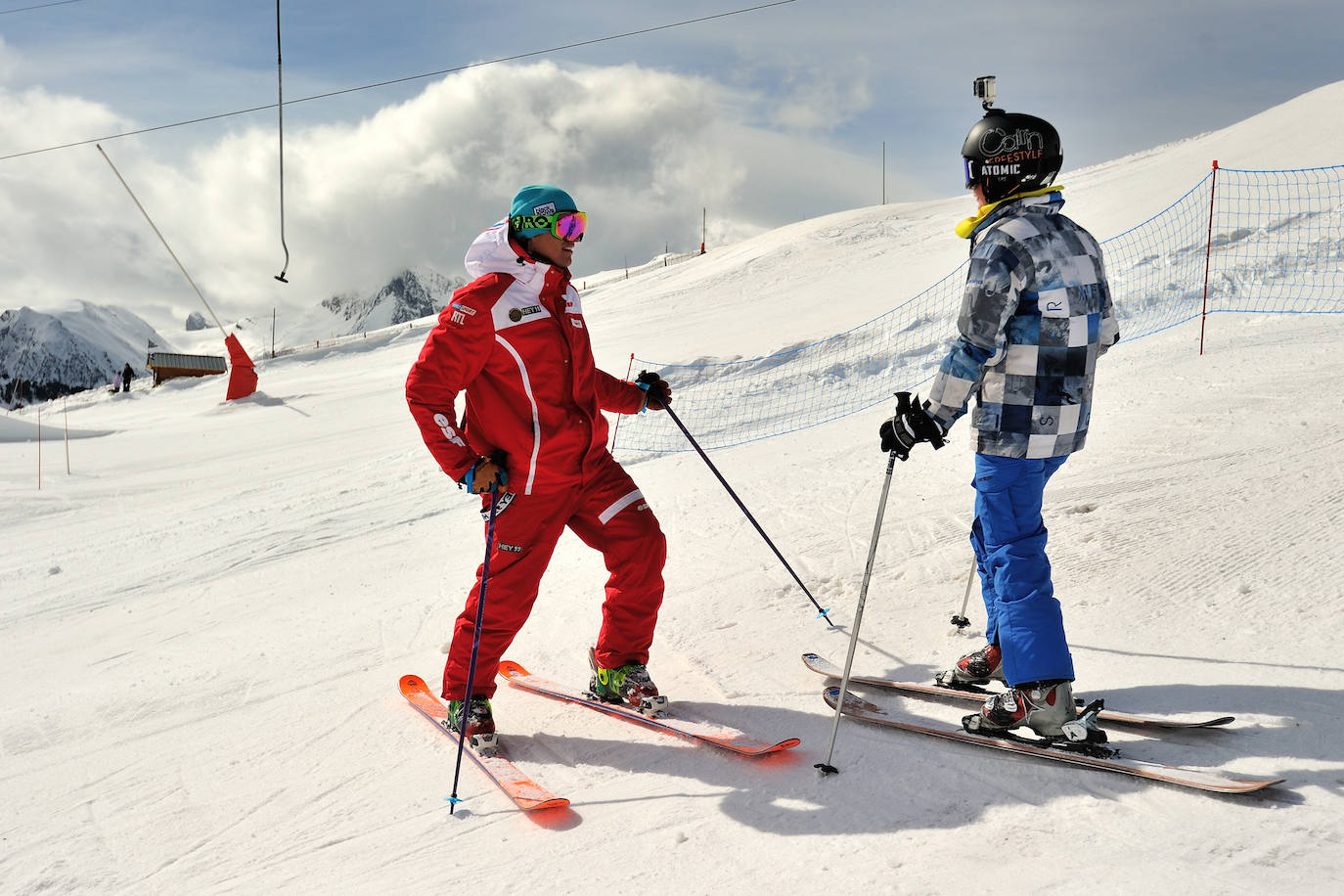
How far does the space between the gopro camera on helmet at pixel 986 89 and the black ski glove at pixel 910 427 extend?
124cm

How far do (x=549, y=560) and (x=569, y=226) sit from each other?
1.38 metres

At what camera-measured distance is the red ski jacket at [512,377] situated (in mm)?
3436

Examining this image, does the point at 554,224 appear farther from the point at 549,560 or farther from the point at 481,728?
the point at 481,728

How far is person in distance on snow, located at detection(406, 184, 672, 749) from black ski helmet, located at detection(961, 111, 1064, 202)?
1538mm

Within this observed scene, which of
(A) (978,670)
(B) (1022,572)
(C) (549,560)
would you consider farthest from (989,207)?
(C) (549,560)

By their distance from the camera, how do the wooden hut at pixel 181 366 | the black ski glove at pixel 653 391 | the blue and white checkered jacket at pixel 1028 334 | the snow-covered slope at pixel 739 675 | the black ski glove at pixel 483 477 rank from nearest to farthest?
the snow-covered slope at pixel 739 675, the blue and white checkered jacket at pixel 1028 334, the black ski glove at pixel 483 477, the black ski glove at pixel 653 391, the wooden hut at pixel 181 366

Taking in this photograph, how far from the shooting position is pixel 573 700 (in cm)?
394

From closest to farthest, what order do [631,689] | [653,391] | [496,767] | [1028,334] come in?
1. [1028,334]
2. [496,767]
3. [631,689]
4. [653,391]

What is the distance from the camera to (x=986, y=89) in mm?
3369

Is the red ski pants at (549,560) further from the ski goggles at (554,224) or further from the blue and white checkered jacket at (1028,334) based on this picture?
the blue and white checkered jacket at (1028,334)

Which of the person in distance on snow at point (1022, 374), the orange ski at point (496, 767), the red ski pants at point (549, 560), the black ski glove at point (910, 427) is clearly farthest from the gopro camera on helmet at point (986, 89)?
the orange ski at point (496, 767)

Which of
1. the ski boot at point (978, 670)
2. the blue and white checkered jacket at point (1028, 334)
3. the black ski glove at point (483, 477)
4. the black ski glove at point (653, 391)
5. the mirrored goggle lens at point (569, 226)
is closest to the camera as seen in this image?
the blue and white checkered jacket at point (1028, 334)

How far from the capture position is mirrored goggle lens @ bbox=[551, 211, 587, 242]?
12.0ft

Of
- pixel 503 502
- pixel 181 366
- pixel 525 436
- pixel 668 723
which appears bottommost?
pixel 668 723
